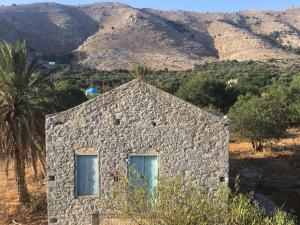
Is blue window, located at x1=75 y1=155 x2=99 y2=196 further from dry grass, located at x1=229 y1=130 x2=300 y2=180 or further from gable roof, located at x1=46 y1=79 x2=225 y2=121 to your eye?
dry grass, located at x1=229 y1=130 x2=300 y2=180

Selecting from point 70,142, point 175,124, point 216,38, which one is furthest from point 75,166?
point 216,38

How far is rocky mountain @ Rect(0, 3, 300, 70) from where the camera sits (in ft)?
309

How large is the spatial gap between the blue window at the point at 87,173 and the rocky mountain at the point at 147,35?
70.2m

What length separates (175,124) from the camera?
50.1ft

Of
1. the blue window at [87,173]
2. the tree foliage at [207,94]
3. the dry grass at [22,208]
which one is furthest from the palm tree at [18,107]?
the tree foliage at [207,94]

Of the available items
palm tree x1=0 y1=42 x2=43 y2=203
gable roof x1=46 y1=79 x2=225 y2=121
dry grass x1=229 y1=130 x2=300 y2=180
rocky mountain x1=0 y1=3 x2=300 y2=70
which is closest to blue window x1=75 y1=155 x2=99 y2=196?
gable roof x1=46 y1=79 x2=225 y2=121

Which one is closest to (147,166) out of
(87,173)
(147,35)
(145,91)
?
(87,173)

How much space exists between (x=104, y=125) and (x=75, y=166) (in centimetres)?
169

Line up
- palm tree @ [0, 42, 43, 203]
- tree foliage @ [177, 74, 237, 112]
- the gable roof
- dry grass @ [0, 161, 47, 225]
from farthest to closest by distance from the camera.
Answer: tree foliage @ [177, 74, 237, 112] → palm tree @ [0, 42, 43, 203] → dry grass @ [0, 161, 47, 225] → the gable roof

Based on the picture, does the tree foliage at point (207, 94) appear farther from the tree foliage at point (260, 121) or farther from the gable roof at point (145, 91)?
the gable roof at point (145, 91)

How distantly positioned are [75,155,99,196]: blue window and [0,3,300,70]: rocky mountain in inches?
2766

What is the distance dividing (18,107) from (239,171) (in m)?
12.1

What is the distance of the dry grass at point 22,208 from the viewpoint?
17172 mm

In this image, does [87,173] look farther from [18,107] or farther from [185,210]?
[185,210]
